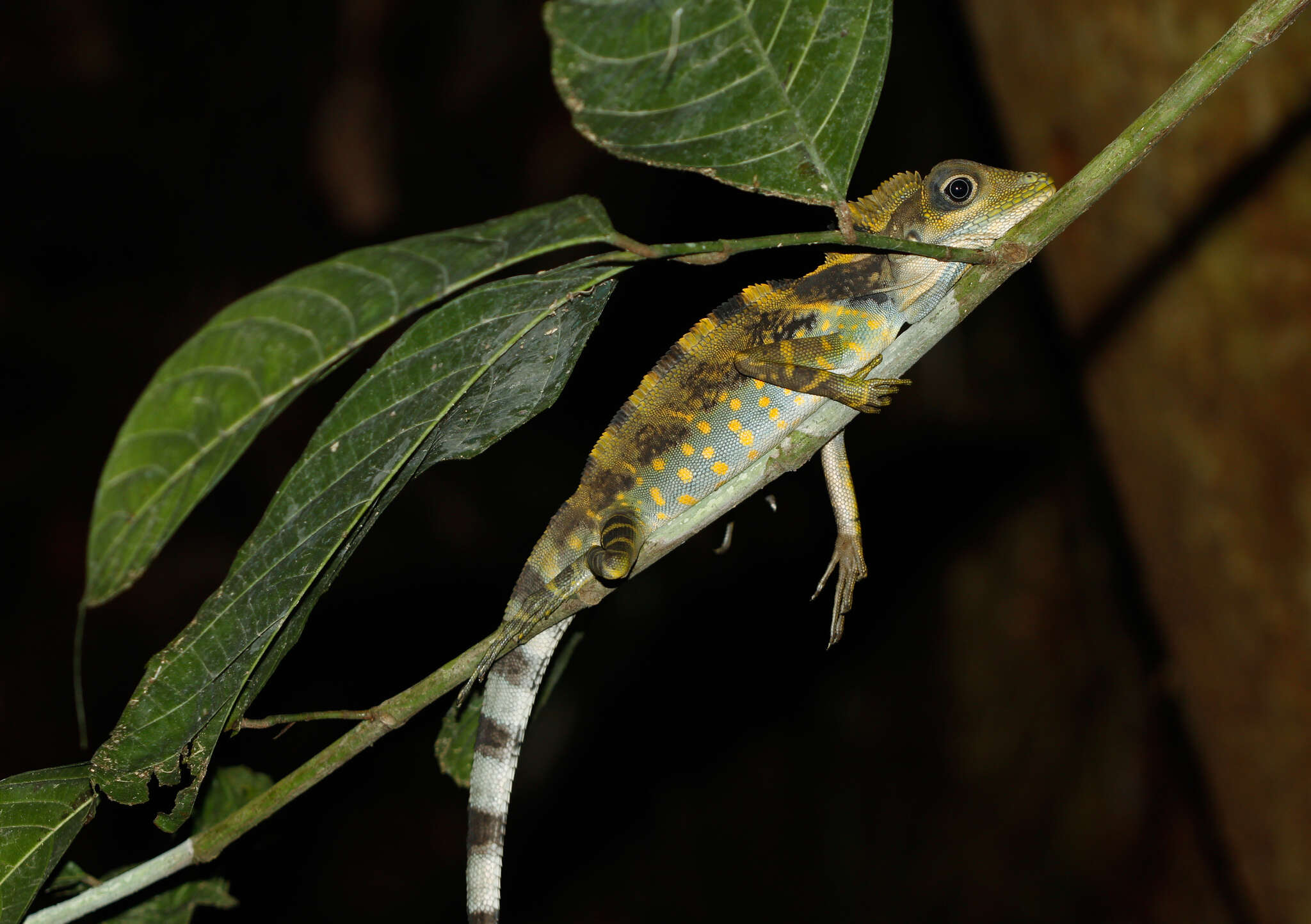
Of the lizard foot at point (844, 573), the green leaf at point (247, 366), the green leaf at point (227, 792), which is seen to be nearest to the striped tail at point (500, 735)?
the green leaf at point (227, 792)

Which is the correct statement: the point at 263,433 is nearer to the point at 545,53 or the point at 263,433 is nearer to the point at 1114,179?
the point at 545,53

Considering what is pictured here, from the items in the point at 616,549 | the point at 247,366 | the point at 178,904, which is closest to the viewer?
the point at 247,366

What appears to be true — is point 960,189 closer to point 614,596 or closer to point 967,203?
point 967,203

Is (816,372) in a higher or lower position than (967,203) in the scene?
lower

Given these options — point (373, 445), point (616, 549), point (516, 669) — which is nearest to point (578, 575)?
point (616, 549)

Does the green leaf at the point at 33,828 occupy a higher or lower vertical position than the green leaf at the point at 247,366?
lower

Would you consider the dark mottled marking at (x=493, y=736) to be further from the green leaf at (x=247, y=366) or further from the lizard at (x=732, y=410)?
the green leaf at (x=247, y=366)
